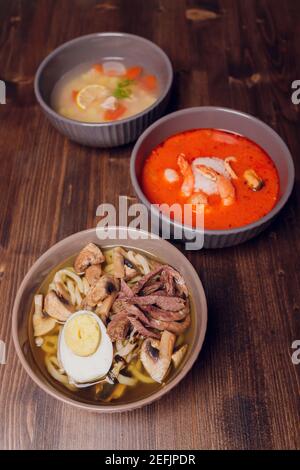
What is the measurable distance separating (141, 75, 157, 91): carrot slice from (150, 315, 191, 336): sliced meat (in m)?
1.04

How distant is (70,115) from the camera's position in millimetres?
1834

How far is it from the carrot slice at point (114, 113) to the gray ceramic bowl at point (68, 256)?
0.61 m

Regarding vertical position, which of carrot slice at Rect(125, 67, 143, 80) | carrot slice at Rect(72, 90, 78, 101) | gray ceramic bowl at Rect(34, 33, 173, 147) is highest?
gray ceramic bowl at Rect(34, 33, 173, 147)

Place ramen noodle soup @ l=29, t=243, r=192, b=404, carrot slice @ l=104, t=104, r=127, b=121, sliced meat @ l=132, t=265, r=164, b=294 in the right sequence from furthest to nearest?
carrot slice @ l=104, t=104, r=127, b=121
sliced meat @ l=132, t=265, r=164, b=294
ramen noodle soup @ l=29, t=243, r=192, b=404

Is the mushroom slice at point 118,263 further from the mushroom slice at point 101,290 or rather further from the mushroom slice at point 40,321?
the mushroom slice at point 40,321

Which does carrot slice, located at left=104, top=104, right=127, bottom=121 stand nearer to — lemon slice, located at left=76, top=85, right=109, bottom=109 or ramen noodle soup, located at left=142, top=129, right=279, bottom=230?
lemon slice, located at left=76, top=85, right=109, bottom=109

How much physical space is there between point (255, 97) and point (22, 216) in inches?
41.6

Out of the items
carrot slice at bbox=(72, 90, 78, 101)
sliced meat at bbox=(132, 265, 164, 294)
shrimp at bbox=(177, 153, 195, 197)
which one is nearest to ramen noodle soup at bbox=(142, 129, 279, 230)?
shrimp at bbox=(177, 153, 195, 197)

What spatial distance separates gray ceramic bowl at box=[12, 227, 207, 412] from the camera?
3.65ft

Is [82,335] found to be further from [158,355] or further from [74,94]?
[74,94]

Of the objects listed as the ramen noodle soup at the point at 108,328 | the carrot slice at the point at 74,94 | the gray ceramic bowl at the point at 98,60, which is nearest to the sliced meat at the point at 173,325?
the ramen noodle soup at the point at 108,328

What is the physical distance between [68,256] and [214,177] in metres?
0.54

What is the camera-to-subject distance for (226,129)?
1.75 m

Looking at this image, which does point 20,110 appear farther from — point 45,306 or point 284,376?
point 284,376
